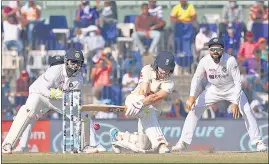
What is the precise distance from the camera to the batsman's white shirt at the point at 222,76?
640 inches

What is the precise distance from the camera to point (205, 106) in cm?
1672

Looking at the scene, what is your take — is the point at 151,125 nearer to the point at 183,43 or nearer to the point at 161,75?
the point at 161,75

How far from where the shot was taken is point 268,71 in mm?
22891

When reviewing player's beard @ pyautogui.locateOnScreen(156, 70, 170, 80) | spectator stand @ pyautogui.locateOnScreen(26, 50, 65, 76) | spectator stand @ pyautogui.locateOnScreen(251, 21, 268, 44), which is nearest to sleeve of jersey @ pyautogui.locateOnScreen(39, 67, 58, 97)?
player's beard @ pyautogui.locateOnScreen(156, 70, 170, 80)

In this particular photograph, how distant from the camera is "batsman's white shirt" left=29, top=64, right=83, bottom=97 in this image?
15078 millimetres

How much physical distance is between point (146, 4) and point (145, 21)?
0.46 metres

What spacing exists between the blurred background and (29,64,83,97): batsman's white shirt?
6746 millimetres

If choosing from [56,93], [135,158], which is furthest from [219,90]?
[135,158]

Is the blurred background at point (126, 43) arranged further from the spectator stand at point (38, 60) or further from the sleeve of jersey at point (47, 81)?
the sleeve of jersey at point (47, 81)

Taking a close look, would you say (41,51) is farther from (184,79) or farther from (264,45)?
(264,45)

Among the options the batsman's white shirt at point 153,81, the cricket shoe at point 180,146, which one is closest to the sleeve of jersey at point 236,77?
the cricket shoe at point 180,146

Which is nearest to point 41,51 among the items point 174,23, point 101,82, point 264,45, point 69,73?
point 101,82

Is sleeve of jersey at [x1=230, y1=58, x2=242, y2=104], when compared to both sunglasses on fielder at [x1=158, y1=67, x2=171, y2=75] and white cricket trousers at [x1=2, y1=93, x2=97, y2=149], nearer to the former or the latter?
sunglasses on fielder at [x1=158, y1=67, x2=171, y2=75]

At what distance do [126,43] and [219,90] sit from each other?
746cm
